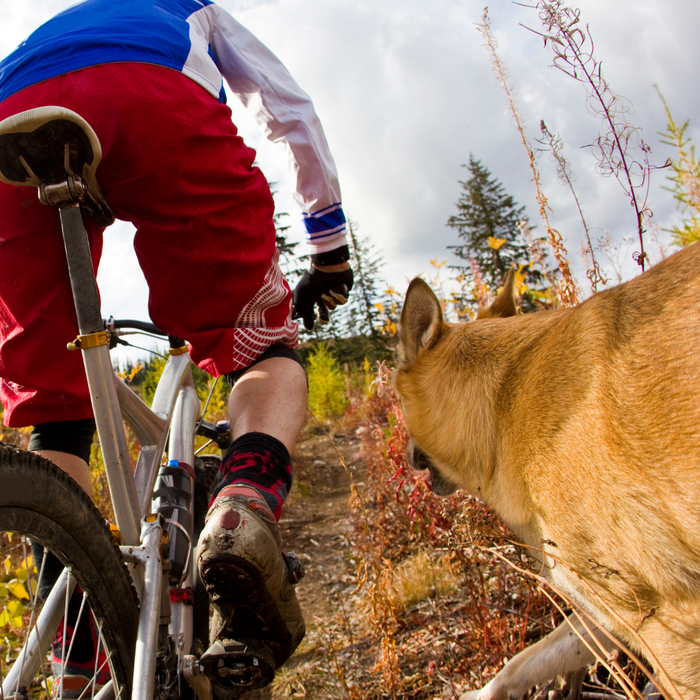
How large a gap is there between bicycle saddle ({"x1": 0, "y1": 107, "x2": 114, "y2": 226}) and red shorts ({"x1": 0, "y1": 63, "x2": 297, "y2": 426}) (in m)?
0.26

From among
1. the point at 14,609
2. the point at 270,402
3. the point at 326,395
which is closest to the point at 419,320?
the point at 270,402

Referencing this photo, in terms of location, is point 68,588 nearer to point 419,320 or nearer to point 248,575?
point 248,575

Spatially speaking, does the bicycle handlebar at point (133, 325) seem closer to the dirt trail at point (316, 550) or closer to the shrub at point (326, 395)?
the dirt trail at point (316, 550)

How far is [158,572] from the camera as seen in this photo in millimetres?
1542

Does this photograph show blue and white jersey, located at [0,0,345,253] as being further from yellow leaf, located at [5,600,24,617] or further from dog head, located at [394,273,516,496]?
yellow leaf, located at [5,600,24,617]

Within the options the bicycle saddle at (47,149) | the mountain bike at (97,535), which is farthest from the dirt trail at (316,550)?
the bicycle saddle at (47,149)

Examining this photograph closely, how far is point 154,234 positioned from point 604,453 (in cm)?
151

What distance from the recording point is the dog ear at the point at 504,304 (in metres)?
2.51

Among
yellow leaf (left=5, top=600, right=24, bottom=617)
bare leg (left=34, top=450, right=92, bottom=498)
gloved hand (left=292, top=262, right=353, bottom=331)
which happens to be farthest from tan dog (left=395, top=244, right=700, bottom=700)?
yellow leaf (left=5, top=600, right=24, bottom=617)

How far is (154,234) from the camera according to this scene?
1682 millimetres

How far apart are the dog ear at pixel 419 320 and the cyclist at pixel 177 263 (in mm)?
533

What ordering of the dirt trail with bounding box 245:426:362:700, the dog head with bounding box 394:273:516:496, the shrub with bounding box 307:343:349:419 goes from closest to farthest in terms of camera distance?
1. the dog head with bounding box 394:273:516:496
2. the dirt trail with bounding box 245:426:362:700
3. the shrub with bounding box 307:343:349:419

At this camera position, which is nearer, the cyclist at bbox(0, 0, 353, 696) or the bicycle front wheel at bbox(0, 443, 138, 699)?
the bicycle front wheel at bbox(0, 443, 138, 699)

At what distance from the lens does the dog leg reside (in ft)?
5.91
